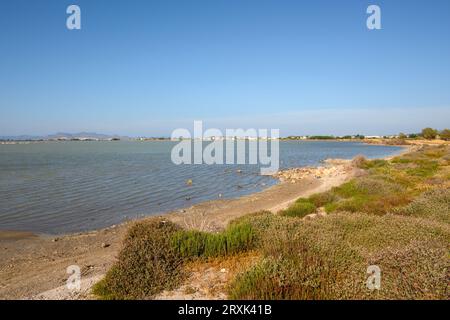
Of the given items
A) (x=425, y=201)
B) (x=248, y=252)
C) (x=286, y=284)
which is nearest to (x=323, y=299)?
(x=286, y=284)

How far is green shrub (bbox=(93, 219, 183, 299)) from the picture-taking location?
583cm

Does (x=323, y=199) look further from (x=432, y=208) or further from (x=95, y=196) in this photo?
(x=95, y=196)

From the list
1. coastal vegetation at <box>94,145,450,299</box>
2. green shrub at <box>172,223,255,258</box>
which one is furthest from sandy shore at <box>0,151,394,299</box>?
green shrub at <box>172,223,255,258</box>

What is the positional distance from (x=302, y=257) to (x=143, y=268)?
9.77 feet

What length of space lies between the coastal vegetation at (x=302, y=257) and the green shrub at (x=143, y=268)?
2 centimetres

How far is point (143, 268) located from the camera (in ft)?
20.6

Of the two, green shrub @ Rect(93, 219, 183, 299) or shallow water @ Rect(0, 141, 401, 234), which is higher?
green shrub @ Rect(93, 219, 183, 299)

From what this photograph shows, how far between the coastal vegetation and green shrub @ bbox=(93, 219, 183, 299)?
0.02 meters

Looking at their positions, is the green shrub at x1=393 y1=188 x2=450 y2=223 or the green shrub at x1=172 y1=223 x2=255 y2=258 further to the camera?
the green shrub at x1=393 y1=188 x2=450 y2=223

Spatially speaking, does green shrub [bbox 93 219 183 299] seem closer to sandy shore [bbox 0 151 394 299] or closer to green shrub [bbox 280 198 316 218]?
sandy shore [bbox 0 151 394 299]

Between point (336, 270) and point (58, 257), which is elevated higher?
point (336, 270)

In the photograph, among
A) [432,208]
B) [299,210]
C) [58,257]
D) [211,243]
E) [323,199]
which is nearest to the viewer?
[211,243]

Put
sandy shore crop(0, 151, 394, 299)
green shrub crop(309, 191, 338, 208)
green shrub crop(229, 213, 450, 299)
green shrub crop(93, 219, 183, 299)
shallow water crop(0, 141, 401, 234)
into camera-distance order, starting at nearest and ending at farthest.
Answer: green shrub crop(229, 213, 450, 299), green shrub crop(93, 219, 183, 299), sandy shore crop(0, 151, 394, 299), green shrub crop(309, 191, 338, 208), shallow water crop(0, 141, 401, 234)

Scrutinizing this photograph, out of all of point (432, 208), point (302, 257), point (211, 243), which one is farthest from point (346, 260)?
point (432, 208)
